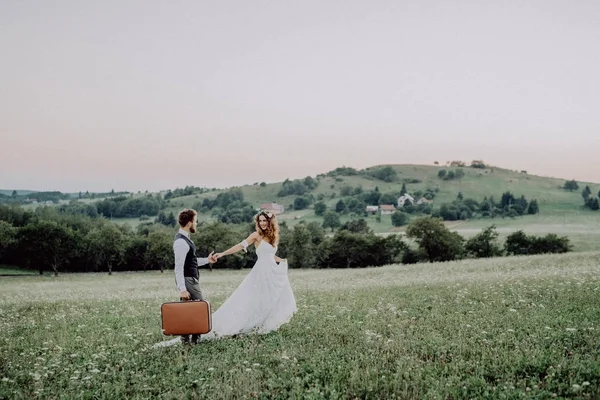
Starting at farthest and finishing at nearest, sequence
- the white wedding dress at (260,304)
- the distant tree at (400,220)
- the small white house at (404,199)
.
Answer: the small white house at (404,199), the distant tree at (400,220), the white wedding dress at (260,304)

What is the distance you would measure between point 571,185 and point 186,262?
20871 centimetres

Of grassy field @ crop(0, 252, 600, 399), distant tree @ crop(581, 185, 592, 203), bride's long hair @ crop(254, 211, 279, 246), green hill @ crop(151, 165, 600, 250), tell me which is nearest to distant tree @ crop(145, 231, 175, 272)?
green hill @ crop(151, 165, 600, 250)

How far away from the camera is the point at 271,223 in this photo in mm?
12094

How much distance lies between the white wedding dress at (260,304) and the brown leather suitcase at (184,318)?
1.07m

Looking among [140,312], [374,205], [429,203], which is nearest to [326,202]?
[374,205]

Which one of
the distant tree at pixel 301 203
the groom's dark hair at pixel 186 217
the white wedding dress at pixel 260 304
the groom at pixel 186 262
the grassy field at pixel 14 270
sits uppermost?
the groom's dark hair at pixel 186 217

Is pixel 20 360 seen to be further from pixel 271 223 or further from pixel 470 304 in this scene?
pixel 470 304

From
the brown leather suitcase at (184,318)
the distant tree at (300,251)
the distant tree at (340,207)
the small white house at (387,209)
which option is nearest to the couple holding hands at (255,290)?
the brown leather suitcase at (184,318)

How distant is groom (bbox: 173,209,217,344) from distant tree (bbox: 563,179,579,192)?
20414 centimetres

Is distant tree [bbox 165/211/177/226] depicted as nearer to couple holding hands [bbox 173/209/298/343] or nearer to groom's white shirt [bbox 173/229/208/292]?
couple holding hands [bbox 173/209/298/343]

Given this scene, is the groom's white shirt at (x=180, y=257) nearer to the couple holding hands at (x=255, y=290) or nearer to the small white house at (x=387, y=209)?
the couple holding hands at (x=255, y=290)

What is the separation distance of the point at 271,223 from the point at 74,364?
218 inches

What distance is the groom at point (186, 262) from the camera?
10.6 m

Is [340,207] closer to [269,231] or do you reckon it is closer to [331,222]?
[331,222]
